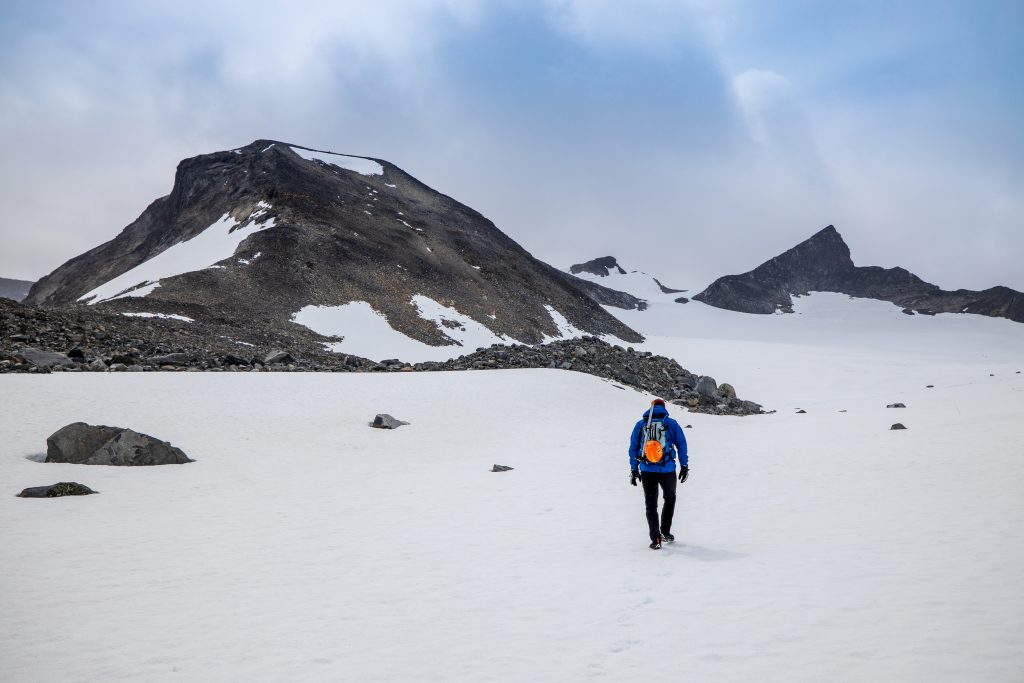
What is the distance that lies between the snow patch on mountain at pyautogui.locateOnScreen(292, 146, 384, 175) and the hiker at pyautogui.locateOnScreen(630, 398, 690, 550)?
7943cm

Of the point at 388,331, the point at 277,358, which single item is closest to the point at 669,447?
the point at 277,358

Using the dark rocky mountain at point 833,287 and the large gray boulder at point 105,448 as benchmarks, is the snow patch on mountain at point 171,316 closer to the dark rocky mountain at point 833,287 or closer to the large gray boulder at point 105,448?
the large gray boulder at point 105,448

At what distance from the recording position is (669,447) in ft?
32.6

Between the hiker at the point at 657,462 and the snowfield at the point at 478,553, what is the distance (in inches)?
21.4

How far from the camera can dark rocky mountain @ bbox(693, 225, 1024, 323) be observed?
118375mm

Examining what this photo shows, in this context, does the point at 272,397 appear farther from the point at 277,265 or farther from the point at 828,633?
the point at 277,265

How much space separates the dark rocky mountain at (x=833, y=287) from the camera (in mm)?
118375

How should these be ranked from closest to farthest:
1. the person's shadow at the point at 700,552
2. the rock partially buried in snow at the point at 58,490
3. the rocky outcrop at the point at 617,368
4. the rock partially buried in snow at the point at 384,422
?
1. the person's shadow at the point at 700,552
2. the rock partially buried in snow at the point at 58,490
3. the rock partially buried in snow at the point at 384,422
4. the rocky outcrop at the point at 617,368

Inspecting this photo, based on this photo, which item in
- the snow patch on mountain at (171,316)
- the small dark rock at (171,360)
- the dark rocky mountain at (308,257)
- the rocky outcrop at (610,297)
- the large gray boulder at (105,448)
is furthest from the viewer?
the rocky outcrop at (610,297)

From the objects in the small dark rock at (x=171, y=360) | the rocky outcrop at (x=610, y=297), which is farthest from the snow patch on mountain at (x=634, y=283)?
the small dark rock at (x=171, y=360)

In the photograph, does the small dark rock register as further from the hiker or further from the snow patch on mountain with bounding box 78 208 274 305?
the hiker

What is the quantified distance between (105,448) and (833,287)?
163 meters

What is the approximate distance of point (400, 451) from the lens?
20188 millimetres

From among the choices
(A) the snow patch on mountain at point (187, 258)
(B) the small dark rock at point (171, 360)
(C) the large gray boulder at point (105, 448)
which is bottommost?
Answer: (C) the large gray boulder at point (105, 448)
